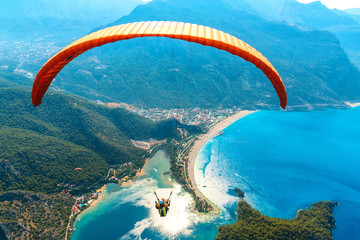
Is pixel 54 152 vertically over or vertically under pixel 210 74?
under

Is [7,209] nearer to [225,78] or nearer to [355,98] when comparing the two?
[225,78]

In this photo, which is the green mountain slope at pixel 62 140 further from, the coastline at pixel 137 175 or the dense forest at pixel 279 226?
the dense forest at pixel 279 226

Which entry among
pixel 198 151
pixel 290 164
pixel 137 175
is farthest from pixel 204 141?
pixel 137 175

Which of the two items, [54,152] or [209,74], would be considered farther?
[209,74]

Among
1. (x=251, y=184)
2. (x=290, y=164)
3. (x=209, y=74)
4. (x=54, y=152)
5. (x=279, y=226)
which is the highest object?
(x=209, y=74)

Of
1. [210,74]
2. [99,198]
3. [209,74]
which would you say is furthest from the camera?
[210,74]

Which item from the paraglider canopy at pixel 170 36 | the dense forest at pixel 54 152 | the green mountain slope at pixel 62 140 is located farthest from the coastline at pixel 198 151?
the paraglider canopy at pixel 170 36

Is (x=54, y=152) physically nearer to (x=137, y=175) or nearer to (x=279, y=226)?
(x=137, y=175)

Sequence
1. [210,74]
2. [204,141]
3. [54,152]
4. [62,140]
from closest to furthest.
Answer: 1. [54,152]
2. [62,140]
3. [204,141]
4. [210,74]
